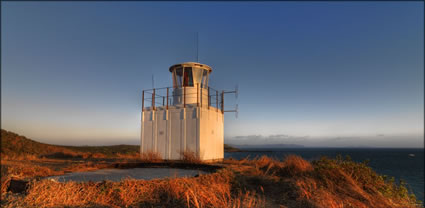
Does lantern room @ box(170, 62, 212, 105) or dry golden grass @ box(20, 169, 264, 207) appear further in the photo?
lantern room @ box(170, 62, 212, 105)

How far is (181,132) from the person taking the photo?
575 inches

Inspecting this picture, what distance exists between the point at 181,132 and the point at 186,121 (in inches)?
28.1

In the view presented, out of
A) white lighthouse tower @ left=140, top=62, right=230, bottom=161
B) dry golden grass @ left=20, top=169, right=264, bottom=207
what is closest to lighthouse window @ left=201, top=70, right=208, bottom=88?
white lighthouse tower @ left=140, top=62, right=230, bottom=161

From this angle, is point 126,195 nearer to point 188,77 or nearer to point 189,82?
point 189,82

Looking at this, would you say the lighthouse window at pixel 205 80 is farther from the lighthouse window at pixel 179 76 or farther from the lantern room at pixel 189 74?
the lighthouse window at pixel 179 76

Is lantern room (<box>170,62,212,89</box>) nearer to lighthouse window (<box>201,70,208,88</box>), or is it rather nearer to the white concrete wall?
lighthouse window (<box>201,70,208,88</box>)

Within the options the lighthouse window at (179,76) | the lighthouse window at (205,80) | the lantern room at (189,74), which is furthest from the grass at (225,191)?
the lighthouse window at (179,76)

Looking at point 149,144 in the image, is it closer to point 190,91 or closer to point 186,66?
point 190,91

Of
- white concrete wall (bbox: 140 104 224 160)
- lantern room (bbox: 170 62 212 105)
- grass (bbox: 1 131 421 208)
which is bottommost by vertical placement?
grass (bbox: 1 131 421 208)

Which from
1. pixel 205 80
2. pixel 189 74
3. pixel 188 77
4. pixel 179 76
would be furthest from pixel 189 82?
pixel 205 80

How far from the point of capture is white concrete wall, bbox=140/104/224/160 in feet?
46.8

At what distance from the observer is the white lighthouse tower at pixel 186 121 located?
14.3m

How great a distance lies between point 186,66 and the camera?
16203mm

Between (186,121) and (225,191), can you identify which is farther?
(186,121)
